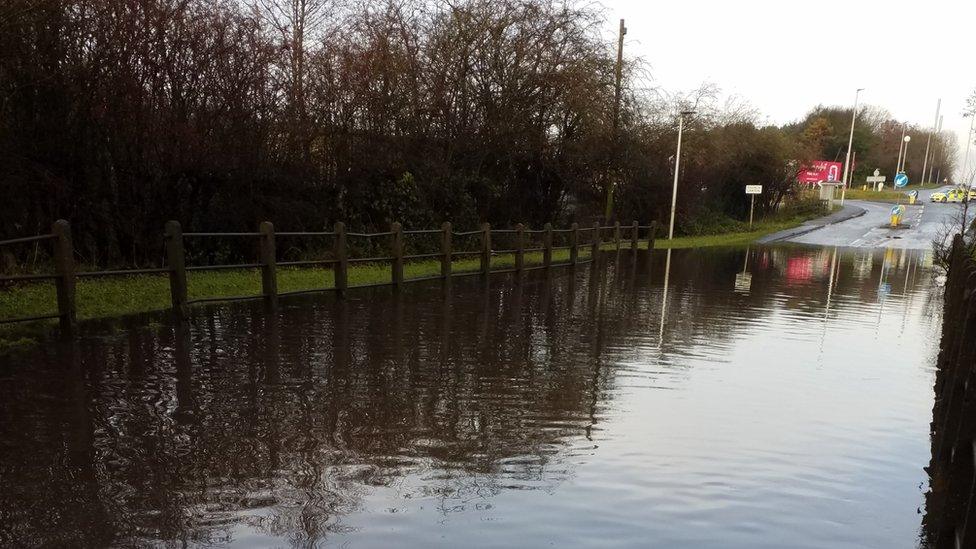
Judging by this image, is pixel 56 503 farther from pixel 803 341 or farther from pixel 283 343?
pixel 803 341

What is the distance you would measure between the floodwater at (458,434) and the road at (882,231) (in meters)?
21.7

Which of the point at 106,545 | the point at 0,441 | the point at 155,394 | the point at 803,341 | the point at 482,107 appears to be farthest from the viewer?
the point at 482,107

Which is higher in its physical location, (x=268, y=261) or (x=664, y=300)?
(x=268, y=261)

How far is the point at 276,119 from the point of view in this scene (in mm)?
14922

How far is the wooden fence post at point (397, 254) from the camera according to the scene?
40.4 feet

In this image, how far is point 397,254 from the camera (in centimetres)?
1251

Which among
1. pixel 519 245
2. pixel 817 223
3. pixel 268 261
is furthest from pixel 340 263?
pixel 817 223

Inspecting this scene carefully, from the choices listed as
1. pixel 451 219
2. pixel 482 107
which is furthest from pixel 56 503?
pixel 482 107

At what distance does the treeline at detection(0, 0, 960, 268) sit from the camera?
37.7 ft

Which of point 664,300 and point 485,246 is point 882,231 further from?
point 485,246

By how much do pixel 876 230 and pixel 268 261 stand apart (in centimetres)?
4068

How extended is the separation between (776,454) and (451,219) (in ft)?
50.0

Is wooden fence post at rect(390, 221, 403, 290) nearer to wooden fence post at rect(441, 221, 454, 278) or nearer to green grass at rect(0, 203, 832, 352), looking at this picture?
green grass at rect(0, 203, 832, 352)

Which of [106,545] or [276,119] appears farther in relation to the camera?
[276,119]
